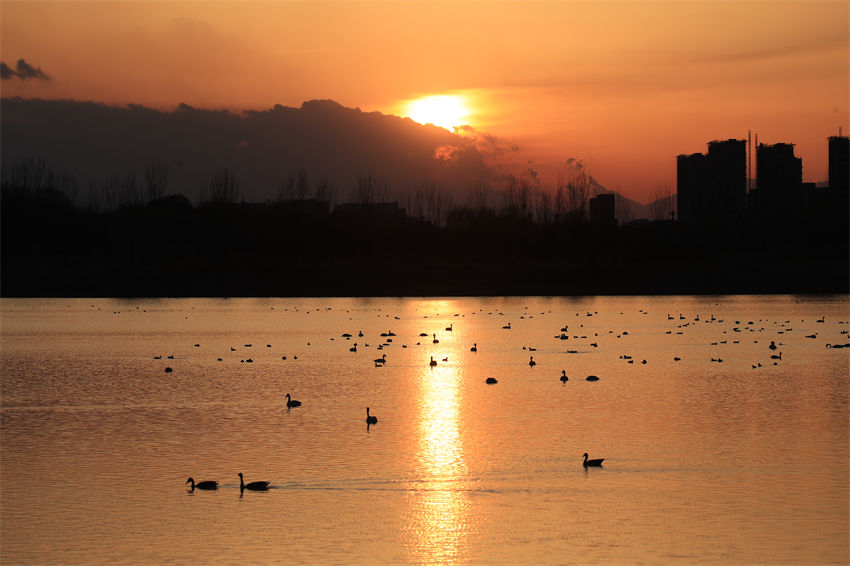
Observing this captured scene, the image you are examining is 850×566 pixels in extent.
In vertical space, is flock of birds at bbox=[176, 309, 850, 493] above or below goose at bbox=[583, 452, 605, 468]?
above

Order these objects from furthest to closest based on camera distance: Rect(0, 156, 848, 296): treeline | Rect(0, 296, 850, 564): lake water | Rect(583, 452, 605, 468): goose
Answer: Rect(0, 156, 848, 296): treeline, Rect(583, 452, 605, 468): goose, Rect(0, 296, 850, 564): lake water

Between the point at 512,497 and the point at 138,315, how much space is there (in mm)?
67168

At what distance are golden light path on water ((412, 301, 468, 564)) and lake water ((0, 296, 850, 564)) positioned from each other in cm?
8

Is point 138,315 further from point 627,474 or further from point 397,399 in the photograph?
point 627,474

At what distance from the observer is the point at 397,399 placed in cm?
3294

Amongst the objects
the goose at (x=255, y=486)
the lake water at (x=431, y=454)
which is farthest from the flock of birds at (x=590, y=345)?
the lake water at (x=431, y=454)

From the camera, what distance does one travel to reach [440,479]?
20906mm

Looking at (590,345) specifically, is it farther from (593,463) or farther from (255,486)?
(255,486)

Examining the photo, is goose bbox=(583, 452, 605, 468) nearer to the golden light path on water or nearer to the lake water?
the lake water

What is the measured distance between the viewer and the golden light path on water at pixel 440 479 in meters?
16.3

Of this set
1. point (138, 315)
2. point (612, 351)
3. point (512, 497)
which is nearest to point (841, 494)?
point (512, 497)

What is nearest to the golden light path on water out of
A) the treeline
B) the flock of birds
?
the flock of birds

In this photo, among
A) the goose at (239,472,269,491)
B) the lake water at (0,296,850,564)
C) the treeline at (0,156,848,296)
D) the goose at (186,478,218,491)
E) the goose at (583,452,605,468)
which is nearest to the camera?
the lake water at (0,296,850,564)

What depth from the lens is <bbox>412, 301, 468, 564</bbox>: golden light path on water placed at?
1633 centimetres
